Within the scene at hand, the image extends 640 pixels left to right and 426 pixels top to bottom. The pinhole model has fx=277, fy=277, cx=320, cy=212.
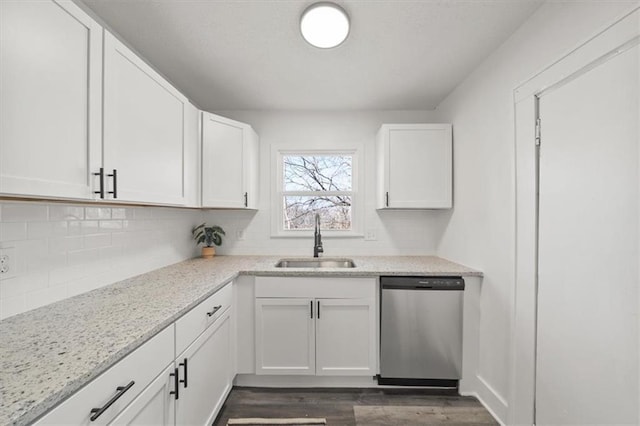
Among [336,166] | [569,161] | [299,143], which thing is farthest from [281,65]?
[569,161]

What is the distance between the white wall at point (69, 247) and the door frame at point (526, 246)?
7.82ft

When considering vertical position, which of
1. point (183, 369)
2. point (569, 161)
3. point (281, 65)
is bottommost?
point (183, 369)

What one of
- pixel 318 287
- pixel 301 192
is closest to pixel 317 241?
pixel 301 192

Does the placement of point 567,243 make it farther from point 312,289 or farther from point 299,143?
point 299,143

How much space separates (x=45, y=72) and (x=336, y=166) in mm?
2293

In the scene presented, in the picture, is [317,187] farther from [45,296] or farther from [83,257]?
[45,296]

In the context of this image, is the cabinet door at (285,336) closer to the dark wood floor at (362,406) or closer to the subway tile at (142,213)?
the dark wood floor at (362,406)

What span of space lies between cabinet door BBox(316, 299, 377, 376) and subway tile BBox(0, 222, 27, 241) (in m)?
1.64

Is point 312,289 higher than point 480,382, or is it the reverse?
point 312,289

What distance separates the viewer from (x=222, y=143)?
2363mm

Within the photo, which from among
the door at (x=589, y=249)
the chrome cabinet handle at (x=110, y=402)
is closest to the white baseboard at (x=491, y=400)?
the door at (x=589, y=249)

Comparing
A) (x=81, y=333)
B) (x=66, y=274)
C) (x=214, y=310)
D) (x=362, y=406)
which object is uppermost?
(x=66, y=274)

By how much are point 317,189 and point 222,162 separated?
1011 mm

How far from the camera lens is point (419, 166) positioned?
2.50 metres
